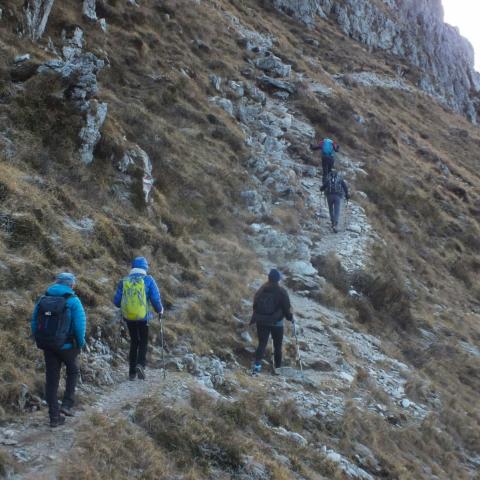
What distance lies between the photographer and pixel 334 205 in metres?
19.8

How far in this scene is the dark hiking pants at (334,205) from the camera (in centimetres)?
1961

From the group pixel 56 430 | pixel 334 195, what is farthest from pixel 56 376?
Answer: pixel 334 195

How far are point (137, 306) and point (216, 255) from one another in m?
6.40

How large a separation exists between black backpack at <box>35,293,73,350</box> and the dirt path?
103cm

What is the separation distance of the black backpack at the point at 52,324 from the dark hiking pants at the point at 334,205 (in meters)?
13.7

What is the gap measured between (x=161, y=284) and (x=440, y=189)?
21.0m

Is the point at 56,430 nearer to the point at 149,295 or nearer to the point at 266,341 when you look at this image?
the point at 149,295

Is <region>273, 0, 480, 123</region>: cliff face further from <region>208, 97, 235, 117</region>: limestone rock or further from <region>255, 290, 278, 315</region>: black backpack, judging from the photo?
<region>255, 290, 278, 315</region>: black backpack

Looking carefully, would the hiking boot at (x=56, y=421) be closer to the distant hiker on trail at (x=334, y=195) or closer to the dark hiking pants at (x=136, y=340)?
the dark hiking pants at (x=136, y=340)

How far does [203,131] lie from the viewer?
2138cm

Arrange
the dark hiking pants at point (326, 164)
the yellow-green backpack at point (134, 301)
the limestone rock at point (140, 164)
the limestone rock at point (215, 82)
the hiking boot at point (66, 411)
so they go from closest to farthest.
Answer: the hiking boot at point (66, 411)
the yellow-green backpack at point (134, 301)
the limestone rock at point (140, 164)
the dark hiking pants at point (326, 164)
the limestone rock at point (215, 82)

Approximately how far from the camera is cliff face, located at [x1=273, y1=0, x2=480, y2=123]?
56.5 metres

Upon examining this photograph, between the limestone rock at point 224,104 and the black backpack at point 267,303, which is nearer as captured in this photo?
the black backpack at point 267,303

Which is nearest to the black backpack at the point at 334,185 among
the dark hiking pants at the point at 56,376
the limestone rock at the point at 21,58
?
the limestone rock at the point at 21,58
